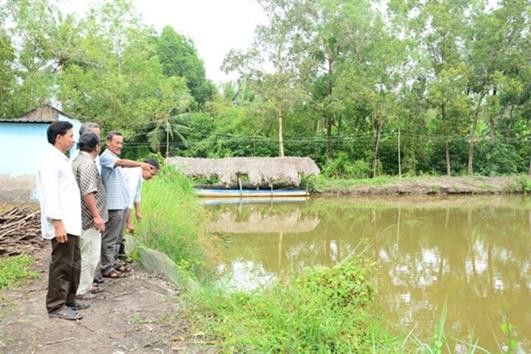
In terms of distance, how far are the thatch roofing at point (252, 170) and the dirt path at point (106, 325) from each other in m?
16.8

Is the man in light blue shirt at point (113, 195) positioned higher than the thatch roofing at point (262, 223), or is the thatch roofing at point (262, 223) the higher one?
the man in light blue shirt at point (113, 195)

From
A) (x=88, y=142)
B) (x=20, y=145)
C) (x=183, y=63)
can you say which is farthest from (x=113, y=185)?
(x=183, y=63)

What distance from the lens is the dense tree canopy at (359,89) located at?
2277 centimetres

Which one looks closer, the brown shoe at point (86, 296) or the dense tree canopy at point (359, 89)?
the brown shoe at point (86, 296)

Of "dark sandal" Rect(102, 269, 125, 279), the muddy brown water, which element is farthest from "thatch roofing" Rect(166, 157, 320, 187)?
"dark sandal" Rect(102, 269, 125, 279)

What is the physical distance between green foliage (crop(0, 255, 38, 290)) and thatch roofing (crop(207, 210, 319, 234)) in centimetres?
675

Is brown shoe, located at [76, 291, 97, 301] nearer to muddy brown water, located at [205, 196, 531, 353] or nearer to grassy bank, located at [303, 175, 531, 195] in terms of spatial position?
muddy brown water, located at [205, 196, 531, 353]

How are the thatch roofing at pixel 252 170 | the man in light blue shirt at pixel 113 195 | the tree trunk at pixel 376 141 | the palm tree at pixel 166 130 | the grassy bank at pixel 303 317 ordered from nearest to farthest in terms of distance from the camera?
the grassy bank at pixel 303 317
the man in light blue shirt at pixel 113 195
the thatch roofing at pixel 252 170
the palm tree at pixel 166 130
the tree trunk at pixel 376 141

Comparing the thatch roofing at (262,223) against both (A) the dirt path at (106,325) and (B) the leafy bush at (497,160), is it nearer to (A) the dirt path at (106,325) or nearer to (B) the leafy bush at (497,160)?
(A) the dirt path at (106,325)

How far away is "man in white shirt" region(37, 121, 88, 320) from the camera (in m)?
3.26

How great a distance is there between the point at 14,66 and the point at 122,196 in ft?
46.1

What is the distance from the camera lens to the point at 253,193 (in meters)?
20.9

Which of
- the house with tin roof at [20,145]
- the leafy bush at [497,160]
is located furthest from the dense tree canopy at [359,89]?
the house with tin roof at [20,145]

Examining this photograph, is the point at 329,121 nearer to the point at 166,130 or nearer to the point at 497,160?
the point at 166,130
